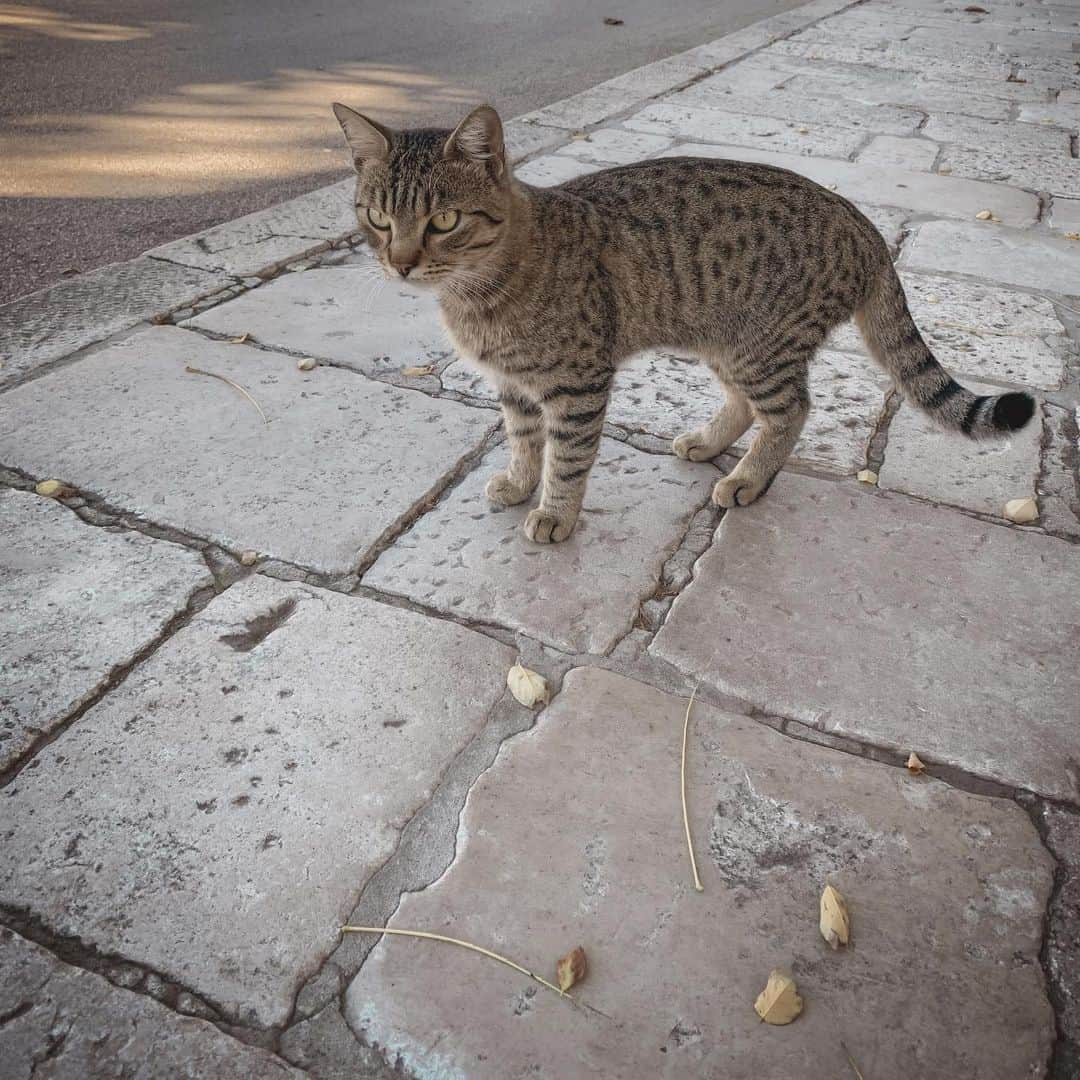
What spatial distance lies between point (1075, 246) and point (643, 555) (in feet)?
10.8

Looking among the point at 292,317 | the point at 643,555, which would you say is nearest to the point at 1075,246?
the point at 643,555

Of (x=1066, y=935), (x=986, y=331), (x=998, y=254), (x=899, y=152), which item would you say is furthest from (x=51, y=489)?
(x=899, y=152)

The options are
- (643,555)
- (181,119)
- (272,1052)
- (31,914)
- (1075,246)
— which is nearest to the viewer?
(272,1052)

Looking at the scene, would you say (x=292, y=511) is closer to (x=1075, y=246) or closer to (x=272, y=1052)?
(x=272, y=1052)

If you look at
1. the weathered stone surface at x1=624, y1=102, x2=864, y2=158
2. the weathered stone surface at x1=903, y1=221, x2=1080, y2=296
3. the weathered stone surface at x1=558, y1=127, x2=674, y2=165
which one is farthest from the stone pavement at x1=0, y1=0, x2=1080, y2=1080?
the weathered stone surface at x1=624, y1=102, x2=864, y2=158

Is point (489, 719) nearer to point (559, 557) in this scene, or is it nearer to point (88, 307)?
point (559, 557)

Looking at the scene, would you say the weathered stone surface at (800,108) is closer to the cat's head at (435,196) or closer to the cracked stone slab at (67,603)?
the cat's head at (435,196)

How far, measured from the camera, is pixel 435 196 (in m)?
2.11

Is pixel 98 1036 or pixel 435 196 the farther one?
pixel 435 196

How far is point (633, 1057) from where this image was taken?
128cm

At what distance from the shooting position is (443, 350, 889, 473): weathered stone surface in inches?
108

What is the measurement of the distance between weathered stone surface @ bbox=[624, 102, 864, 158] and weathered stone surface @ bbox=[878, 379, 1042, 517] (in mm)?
3067

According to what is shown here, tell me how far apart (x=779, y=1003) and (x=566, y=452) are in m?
1.41

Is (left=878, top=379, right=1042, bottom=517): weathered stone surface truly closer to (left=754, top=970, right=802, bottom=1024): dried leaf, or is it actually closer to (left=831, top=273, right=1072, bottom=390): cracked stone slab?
(left=831, top=273, right=1072, bottom=390): cracked stone slab
